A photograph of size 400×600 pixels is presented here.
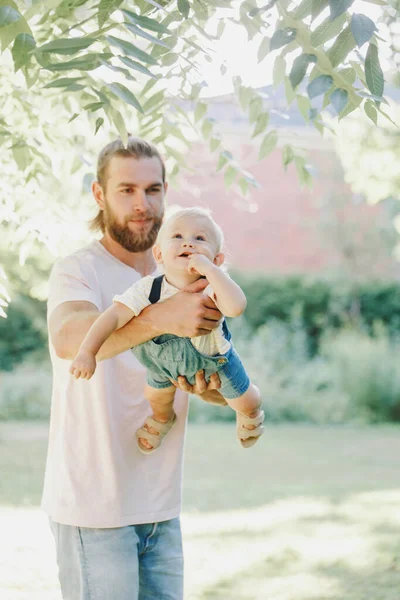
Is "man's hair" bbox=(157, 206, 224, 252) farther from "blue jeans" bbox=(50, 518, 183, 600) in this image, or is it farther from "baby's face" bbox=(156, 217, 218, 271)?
"blue jeans" bbox=(50, 518, 183, 600)

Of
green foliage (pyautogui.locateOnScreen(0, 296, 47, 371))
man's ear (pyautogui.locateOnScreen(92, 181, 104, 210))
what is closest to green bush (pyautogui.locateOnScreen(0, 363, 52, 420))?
green foliage (pyautogui.locateOnScreen(0, 296, 47, 371))

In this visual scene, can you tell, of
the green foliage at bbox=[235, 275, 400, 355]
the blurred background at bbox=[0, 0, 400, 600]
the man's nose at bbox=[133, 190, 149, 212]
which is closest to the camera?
the man's nose at bbox=[133, 190, 149, 212]

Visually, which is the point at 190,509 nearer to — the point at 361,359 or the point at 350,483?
the point at 350,483

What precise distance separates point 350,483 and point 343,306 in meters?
9.73

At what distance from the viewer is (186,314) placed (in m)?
2.92

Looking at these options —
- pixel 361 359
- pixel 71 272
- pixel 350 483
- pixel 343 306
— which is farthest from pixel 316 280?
pixel 71 272

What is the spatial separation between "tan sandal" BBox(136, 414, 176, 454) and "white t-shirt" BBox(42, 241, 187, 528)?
2.4 inches

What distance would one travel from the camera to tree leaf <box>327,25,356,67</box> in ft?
8.16

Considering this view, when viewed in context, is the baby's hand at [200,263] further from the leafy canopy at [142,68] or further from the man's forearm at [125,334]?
the leafy canopy at [142,68]

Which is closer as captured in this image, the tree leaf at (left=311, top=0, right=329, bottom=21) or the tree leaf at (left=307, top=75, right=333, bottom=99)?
the tree leaf at (left=311, top=0, right=329, bottom=21)

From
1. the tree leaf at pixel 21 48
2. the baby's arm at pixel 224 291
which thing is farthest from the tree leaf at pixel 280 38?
the baby's arm at pixel 224 291

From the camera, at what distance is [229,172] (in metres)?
4.65

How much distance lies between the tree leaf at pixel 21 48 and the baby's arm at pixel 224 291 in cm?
91

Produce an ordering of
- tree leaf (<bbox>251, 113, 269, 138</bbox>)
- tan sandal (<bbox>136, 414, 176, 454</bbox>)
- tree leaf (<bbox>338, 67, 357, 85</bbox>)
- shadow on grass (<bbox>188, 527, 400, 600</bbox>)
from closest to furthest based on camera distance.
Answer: tree leaf (<bbox>338, 67, 357, 85</bbox>), tan sandal (<bbox>136, 414, 176, 454</bbox>), tree leaf (<bbox>251, 113, 269, 138</bbox>), shadow on grass (<bbox>188, 527, 400, 600</bbox>)
